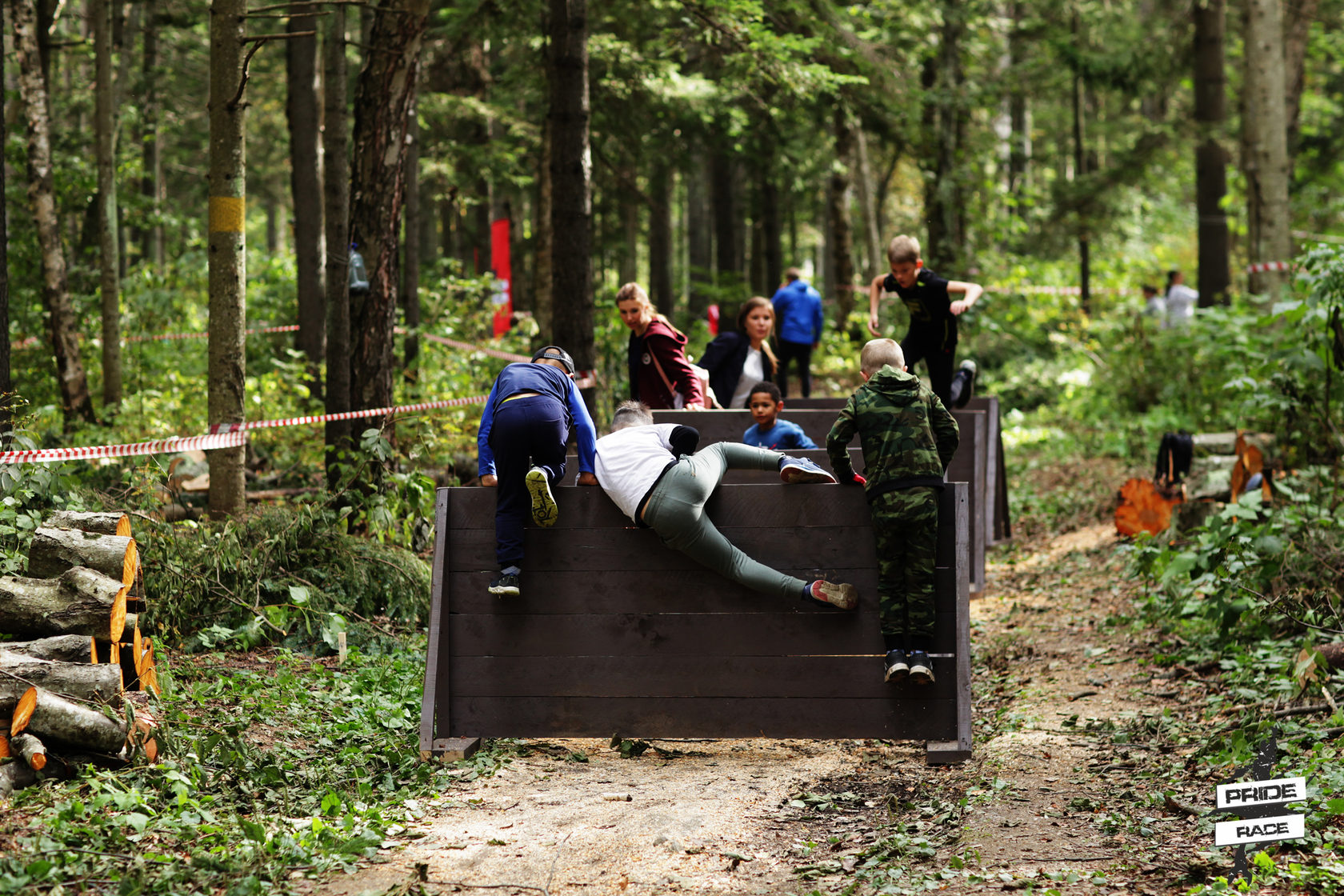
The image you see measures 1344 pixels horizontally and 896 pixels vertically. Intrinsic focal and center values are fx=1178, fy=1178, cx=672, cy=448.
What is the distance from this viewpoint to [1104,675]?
7.82 m

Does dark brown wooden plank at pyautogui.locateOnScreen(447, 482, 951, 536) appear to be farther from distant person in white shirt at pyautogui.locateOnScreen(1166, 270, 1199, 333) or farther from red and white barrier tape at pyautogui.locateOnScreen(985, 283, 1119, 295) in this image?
red and white barrier tape at pyautogui.locateOnScreen(985, 283, 1119, 295)

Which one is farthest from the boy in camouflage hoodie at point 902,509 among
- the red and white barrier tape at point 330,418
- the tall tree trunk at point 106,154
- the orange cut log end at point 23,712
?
the tall tree trunk at point 106,154

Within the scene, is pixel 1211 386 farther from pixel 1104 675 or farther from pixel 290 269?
pixel 290 269

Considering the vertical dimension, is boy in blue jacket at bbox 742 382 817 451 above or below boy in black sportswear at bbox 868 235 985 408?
below

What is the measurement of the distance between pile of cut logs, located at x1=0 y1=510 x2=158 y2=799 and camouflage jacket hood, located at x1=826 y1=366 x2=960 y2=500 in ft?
11.8

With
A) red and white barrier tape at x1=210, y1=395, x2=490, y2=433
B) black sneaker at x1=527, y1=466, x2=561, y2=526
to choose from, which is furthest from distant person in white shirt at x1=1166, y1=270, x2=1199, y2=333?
black sneaker at x1=527, y1=466, x2=561, y2=526

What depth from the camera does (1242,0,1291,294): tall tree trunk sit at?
13898 millimetres

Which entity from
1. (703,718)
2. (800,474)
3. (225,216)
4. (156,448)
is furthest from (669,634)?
(225,216)

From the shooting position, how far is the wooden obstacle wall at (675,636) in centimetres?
600

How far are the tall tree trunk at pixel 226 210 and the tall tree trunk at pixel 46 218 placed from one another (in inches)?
178

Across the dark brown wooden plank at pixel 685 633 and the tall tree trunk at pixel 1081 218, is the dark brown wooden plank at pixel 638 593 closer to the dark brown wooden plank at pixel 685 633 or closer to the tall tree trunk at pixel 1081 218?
the dark brown wooden plank at pixel 685 633

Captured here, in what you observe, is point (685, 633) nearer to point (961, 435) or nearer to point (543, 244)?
point (961, 435)

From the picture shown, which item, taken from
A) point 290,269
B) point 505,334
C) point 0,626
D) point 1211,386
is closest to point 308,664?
point 0,626

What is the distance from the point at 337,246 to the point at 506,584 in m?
6.96
